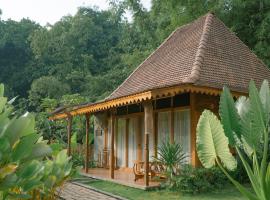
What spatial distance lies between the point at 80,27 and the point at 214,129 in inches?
1549

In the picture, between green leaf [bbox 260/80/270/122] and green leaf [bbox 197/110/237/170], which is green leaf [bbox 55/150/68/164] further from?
green leaf [bbox 260/80/270/122]

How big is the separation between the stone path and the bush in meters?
1.67

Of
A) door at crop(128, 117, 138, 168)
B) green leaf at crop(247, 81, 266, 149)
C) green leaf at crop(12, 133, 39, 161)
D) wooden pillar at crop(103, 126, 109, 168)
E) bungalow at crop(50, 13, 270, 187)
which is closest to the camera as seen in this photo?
green leaf at crop(12, 133, 39, 161)

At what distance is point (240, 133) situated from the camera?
4.82 m

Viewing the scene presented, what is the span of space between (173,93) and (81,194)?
3349mm

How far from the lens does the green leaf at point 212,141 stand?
4.79 meters

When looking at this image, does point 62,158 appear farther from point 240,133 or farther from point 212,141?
point 240,133

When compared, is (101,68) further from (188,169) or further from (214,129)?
(214,129)

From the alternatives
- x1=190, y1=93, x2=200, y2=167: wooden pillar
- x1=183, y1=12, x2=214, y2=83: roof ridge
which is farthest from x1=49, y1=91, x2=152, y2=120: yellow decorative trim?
x1=190, y1=93, x2=200, y2=167: wooden pillar

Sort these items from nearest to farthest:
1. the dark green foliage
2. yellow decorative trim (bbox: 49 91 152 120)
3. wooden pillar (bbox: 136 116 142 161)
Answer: yellow decorative trim (bbox: 49 91 152 120)
wooden pillar (bbox: 136 116 142 161)
the dark green foliage

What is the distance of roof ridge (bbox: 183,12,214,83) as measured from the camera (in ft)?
37.1

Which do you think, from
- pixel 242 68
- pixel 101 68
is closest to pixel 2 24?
pixel 101 68

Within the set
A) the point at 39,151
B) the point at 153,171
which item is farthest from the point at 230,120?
the point at 153,171

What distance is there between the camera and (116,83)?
32.5 m
